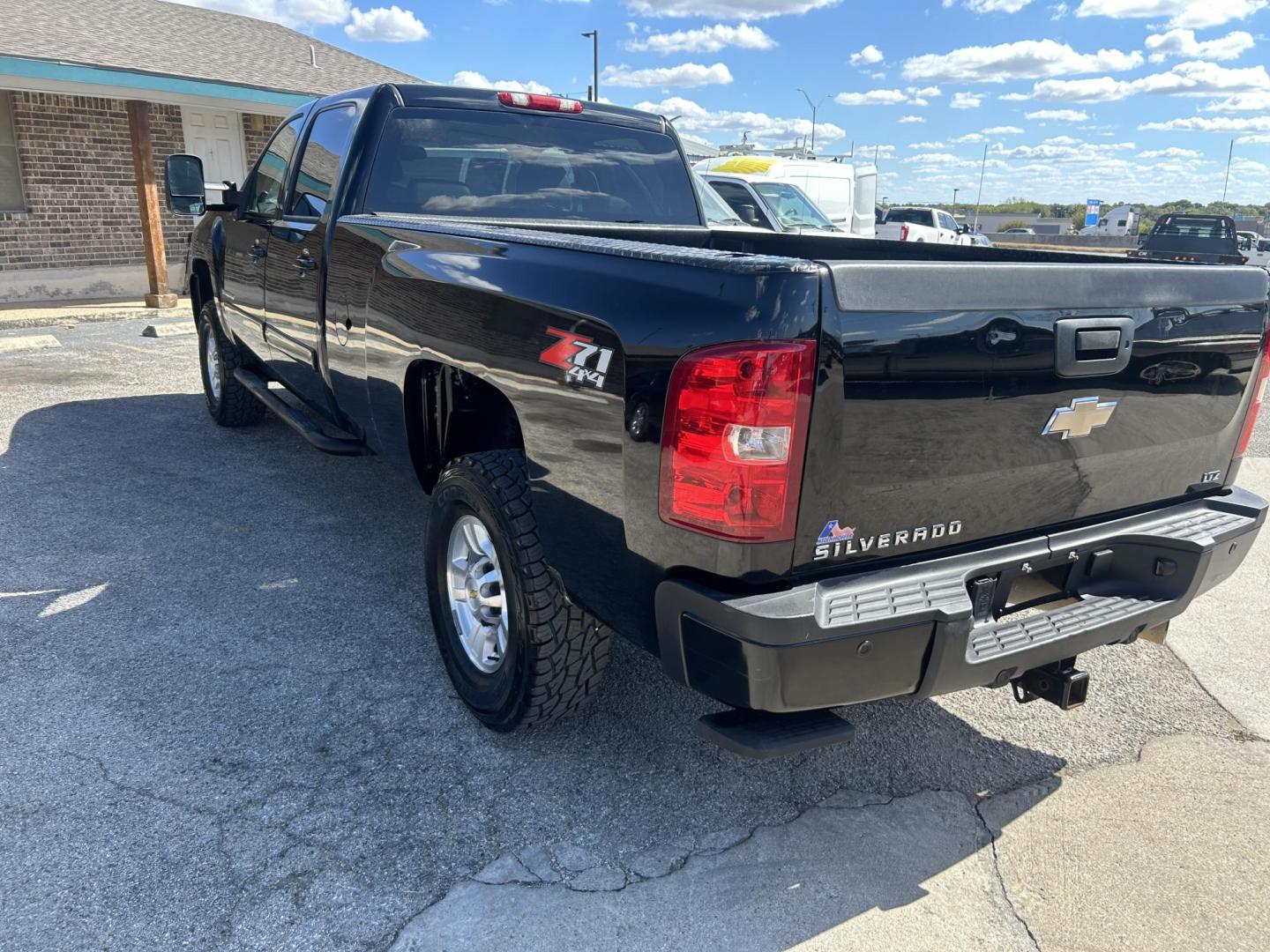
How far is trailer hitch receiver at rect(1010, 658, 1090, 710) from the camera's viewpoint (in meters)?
2.60

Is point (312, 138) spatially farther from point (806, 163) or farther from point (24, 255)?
point (806, 163)

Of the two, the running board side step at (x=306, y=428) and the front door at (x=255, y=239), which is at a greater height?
the front door at (x=255, y=239)

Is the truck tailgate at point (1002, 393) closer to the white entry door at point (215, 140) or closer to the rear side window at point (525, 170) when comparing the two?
the rear side window at point (525, 170)

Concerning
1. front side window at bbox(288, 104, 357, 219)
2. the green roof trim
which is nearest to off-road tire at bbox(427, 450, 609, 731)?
front side window at bbox(288, 104, 357, 219)

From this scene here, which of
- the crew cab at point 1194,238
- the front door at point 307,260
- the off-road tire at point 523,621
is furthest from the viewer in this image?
the crew cab at point 1194,238

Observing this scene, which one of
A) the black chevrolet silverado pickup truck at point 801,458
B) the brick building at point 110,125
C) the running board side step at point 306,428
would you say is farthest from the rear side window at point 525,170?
the brick building at point 110,125

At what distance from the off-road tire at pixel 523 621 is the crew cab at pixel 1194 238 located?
20535mm

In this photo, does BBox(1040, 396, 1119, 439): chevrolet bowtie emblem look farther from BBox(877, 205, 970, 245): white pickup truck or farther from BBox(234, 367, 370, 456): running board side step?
BBox(877, 205, 970, 245): white pickup truck

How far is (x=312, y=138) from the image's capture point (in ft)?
15.3

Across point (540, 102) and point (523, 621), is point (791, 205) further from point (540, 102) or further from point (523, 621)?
point (523, 621)

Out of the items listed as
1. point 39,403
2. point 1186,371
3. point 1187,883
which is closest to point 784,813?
point 1187,883

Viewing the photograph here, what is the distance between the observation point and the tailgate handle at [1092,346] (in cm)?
231

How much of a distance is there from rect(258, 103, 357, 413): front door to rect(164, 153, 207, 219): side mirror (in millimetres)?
1052

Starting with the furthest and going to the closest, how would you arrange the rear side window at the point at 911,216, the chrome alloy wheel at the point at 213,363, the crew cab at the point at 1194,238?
1. the rear side window at the point at 911,216
2. the crew cab at the point at 1194,238
3. the chrome alloy wheel at the point at 213,363
